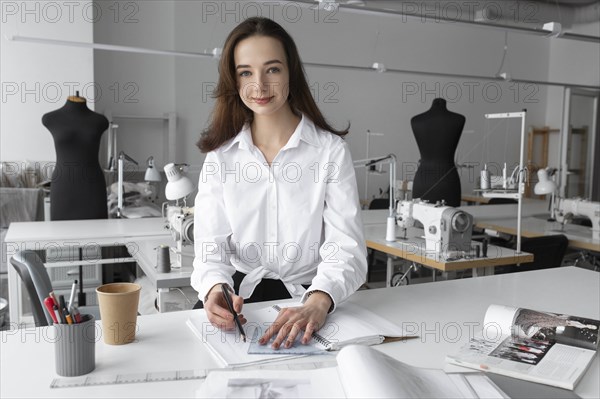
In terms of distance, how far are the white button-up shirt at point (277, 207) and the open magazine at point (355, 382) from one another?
24.7 inches

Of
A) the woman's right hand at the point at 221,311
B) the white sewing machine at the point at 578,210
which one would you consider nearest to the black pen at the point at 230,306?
the woman's right hand at the point at 221,311

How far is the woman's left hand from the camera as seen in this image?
1.14 meters

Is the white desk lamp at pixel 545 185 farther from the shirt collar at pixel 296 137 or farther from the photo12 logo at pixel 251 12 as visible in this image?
the photo12 logo at pixel 251 12

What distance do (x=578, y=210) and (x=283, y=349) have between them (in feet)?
11.4

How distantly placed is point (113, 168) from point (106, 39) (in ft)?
6.07

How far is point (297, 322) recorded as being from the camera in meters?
1.19

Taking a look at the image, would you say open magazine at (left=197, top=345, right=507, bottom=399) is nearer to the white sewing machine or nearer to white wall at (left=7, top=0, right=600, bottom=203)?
the white sewing machine

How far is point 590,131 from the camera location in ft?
28.7

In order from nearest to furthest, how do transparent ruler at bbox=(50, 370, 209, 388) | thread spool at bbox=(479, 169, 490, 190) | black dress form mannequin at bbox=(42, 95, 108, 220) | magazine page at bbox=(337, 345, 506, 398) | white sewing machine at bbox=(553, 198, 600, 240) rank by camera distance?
magazine page at bbox=(337, 345, 506, 398), transparent ruler at bbox=(50, 370, 209, 388), thread spool at bbox=(479, 169, 490, 190), white sewing machine at bbox=(553, 198, 600, 240), black dress form mannequin at bbox=(42, 95, 108, 220)

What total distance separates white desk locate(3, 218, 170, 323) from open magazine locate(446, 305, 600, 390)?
228 cm

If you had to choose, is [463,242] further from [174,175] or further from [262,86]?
[262,86]

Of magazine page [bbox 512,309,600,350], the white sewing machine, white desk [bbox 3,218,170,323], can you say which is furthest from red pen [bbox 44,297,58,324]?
the white sewing machine

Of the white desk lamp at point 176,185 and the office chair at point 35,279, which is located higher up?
the white desk lamp at point 176,185

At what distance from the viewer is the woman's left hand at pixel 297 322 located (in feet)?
3.74
